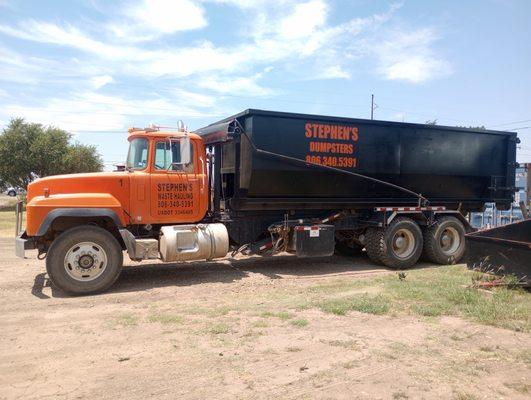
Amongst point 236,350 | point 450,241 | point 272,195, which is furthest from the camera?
point 450,241

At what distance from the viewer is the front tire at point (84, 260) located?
7.09 metres

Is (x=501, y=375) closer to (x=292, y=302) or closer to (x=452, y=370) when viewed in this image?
(x=452, y=370)

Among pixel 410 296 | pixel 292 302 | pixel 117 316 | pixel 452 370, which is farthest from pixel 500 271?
pixel 117 316

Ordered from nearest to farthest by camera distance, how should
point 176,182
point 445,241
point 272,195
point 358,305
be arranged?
point 358,305
point 176,182
point 272,195
point 445,241

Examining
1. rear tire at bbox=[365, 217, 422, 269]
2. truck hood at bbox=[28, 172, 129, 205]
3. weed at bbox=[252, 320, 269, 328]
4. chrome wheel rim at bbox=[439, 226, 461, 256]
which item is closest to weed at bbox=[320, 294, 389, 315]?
weed at bbox=[252, 320, 269, 328]

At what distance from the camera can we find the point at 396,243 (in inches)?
399

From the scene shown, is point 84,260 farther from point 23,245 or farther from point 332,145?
point 332,145

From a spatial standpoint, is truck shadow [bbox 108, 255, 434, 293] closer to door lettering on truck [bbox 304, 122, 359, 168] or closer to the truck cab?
the truck cab

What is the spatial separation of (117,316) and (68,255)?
174 cm

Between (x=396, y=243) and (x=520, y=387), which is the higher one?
(x=396, y=243)

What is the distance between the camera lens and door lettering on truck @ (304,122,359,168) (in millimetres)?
9141

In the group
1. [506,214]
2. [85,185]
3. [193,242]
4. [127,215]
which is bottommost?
[193,242]

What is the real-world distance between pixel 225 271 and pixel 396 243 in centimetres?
379

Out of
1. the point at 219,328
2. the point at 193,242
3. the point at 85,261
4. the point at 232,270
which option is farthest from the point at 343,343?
the point at 232,270
